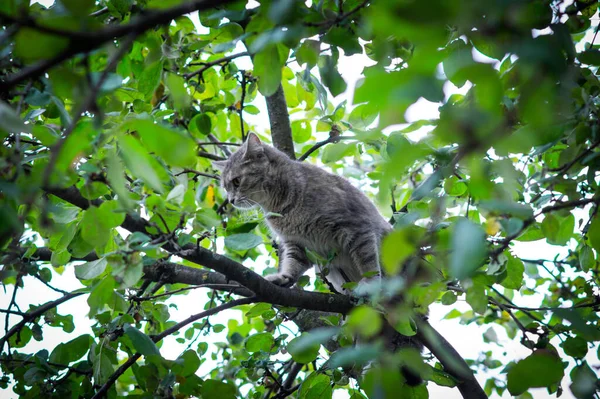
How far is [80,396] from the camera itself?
2.04 m

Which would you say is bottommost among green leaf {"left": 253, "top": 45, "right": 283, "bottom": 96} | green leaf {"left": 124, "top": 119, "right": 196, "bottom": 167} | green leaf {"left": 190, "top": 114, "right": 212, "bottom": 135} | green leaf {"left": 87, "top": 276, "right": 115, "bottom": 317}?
green leaf {"left": 124, "top": 119, "right": 196, "bottom": 167}

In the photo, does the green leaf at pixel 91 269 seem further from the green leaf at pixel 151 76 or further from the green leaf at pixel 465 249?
the green leaf at pixel 465 249

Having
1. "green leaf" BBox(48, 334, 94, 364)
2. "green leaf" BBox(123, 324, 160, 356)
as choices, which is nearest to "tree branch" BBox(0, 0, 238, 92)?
"green leaf" BBox(123, 324, 160, 356)

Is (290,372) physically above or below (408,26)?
above

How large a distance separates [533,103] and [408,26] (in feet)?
0.63

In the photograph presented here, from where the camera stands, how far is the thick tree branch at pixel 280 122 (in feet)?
9.96

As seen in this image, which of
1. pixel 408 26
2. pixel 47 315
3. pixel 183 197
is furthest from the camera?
pixel 47 315

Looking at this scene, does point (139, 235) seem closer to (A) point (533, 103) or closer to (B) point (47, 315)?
(A) point (533, 103)

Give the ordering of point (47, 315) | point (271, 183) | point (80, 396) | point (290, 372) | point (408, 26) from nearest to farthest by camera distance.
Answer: point (408, 26) → point (80, 396) → point (47, 315) → point (290, 372) → point (271, 183)

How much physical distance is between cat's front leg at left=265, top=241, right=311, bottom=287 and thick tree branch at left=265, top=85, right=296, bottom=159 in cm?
65

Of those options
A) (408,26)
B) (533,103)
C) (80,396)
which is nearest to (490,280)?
(533,103)

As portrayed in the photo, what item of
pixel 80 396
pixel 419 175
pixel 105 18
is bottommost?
pixel 80 396

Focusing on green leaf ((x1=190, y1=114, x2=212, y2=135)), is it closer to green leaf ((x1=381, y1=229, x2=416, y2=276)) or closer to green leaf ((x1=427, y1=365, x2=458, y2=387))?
green leaf ((x1=427, y1=365, x2=458, y2=387))

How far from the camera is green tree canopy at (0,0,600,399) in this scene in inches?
24.9
